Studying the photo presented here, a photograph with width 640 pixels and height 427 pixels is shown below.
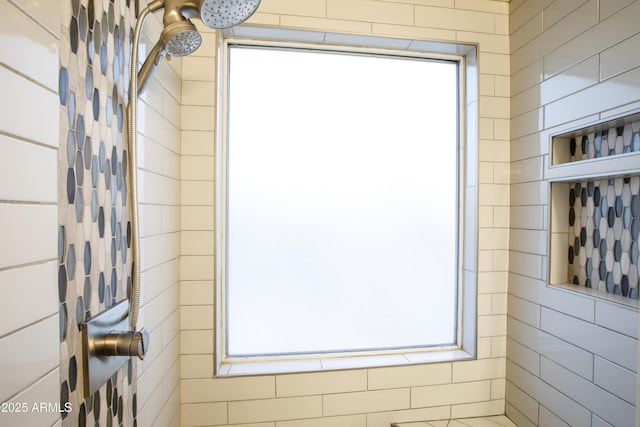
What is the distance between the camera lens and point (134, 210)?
0.66 meters

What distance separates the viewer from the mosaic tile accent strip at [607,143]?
920mm

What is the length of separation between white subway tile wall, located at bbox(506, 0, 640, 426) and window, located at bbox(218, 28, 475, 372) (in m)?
0.21

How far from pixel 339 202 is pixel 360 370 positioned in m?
0.66

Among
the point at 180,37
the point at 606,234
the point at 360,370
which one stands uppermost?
the point at 180,37

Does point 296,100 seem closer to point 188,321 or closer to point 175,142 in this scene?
point 175,142

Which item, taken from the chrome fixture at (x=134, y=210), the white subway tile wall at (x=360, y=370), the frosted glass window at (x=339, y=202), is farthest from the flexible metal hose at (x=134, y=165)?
the frosted glass window at (x=339, y=202)

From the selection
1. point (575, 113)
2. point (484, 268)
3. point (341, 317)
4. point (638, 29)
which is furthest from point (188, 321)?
point (638, 29)

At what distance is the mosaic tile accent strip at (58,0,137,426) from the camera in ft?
1.74

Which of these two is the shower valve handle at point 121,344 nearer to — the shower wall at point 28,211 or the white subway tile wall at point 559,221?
the shower wall at point 28,211

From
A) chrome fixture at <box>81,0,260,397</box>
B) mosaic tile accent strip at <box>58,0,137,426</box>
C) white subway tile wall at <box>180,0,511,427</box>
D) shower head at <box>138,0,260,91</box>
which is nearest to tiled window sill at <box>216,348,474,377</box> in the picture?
white subway tile wall at <box>180,0,511,427</box>

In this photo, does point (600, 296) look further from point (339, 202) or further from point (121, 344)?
point (121, 344)

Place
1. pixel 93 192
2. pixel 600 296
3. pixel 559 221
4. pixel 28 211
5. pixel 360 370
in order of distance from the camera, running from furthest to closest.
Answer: pixel 360 370 → pixel 559 221 → pixel 600 296 → pixel 93 192 → pixel 28 211

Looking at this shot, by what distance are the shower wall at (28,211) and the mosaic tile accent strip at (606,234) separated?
138 cm

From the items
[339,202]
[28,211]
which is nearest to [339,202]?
[339,202]
